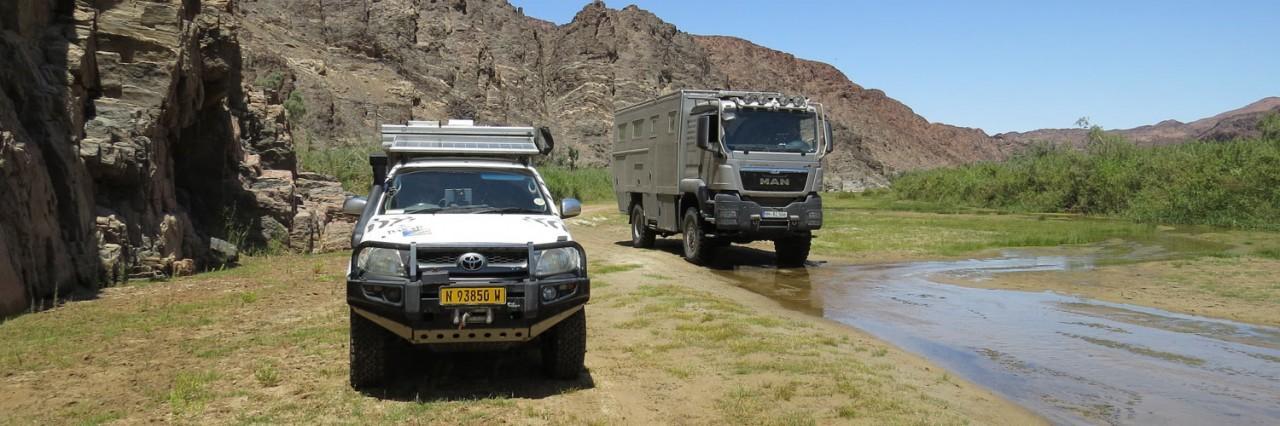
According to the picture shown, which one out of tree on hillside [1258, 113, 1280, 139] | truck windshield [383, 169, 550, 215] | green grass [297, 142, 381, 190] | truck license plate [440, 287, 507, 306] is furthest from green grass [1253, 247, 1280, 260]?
tree on hillside [1258, 113, 1280, 139]

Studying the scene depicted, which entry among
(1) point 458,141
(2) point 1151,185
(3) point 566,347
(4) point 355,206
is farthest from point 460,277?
(2) point 1151,185

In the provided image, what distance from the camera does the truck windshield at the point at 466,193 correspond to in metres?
7.68

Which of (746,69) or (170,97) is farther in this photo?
(746,69)

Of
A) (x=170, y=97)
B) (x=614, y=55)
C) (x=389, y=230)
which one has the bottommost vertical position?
(x=389, y=230)

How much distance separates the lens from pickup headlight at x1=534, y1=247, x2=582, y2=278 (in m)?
6.60

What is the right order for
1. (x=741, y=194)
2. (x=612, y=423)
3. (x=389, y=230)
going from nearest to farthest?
(x=612, y=423) → (x=389, y=230) → (x=741, y=194)

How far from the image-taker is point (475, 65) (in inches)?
3733

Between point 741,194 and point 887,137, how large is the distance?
6962 inches

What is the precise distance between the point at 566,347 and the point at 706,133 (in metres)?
9.51

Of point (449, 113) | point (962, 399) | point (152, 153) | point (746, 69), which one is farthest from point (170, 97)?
point (746, 69)

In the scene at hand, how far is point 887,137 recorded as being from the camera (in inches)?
7308

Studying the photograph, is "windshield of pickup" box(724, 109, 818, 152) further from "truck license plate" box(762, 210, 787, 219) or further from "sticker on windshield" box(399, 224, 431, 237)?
"sticker on windshield" box(399, 224, 431, 237)

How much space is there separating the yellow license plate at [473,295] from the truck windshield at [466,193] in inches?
53.7

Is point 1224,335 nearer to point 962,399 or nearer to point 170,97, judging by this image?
point 962,399
